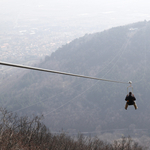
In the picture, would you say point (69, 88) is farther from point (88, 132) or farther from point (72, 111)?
point (88, 132)

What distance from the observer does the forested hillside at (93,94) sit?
478 ft

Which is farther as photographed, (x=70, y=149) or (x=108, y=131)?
(x=108, y=131)

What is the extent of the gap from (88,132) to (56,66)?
8041cm

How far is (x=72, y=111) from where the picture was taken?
15838cm

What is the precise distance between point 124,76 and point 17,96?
3441 inches

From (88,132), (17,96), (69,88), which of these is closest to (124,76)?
(69,88)

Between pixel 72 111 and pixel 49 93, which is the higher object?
pixel 49 93

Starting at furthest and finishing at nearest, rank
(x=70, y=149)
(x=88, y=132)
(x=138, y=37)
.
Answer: (x=138, y=37) < (x=88, y=132) < (x=70, y=149)

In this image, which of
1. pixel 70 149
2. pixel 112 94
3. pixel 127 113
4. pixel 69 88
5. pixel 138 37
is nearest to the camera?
pixel 70 149

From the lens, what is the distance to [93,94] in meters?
168

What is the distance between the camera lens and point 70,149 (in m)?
61.6

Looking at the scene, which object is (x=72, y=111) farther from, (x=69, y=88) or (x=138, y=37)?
(x=138, y=37)

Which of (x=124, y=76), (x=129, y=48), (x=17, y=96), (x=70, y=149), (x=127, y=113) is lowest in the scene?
(x=70, y=149)

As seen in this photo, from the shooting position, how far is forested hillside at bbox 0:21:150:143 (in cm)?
14575
